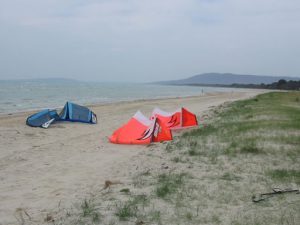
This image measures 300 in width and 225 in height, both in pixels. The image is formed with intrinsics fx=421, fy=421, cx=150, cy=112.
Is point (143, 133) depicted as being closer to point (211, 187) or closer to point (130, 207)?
point (211, 187)

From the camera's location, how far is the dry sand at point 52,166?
5.91 metres

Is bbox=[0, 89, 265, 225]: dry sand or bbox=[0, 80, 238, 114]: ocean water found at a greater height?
bbox=[0, 89, 265, 225]: dry sand

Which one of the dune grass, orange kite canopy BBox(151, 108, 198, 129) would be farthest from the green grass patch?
orange kite canopy BBox(151, 108, 198, 129)

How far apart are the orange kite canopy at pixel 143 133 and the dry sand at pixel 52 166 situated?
1.38ft

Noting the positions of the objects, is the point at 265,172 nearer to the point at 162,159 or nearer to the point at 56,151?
the point at 162,159

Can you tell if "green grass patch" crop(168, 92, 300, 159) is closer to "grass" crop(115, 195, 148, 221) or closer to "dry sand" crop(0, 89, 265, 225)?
"dry sand" crop(0, 89, 265, 225)

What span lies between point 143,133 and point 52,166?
369 centimetres

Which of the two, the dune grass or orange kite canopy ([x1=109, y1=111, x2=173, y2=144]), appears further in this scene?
orange kite canopy ([x1=109, y1=111, x2=173, y2=144])

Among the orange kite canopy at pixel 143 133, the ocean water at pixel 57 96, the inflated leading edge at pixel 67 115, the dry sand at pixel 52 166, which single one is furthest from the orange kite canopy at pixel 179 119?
the ocean water at pixel 57 96

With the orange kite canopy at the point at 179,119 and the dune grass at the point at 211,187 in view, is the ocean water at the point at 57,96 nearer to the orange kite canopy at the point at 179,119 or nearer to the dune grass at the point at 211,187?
the orange kite canopy at the point at 179,119

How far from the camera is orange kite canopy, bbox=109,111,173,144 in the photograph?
11.5 meters

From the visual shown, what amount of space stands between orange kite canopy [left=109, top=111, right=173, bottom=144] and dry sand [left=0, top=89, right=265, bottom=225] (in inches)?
16.6

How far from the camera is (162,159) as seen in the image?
28.4ft

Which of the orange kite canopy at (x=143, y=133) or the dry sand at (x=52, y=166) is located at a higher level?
the orange kite canopy at (x=143, y=133)
